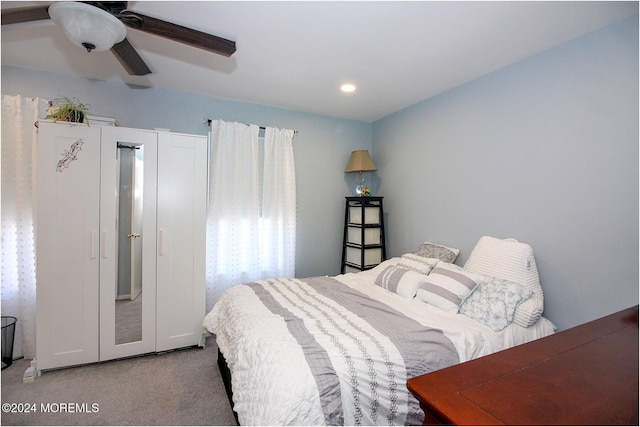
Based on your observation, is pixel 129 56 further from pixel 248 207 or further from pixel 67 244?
pixel 248 207

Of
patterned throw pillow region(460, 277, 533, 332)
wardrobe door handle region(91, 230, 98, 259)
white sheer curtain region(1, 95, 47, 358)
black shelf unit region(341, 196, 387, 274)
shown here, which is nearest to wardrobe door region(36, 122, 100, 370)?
wardrobe door handle region(91, 230, 98, 259)

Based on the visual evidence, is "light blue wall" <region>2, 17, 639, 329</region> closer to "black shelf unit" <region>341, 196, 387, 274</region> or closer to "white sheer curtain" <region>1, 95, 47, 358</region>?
"black shelf unit" <region>341, 196, 387, 274</region>

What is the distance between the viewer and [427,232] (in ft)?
10.3

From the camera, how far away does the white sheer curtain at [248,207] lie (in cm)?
316

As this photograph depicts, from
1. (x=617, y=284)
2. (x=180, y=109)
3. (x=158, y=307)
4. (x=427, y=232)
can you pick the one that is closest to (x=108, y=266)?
(x=158, y=307)

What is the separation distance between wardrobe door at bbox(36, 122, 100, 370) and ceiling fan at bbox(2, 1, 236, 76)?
1018 mm

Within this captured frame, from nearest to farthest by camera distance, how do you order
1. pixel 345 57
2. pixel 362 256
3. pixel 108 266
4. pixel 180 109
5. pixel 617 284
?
pixel 617 284 < pixel 345 57 < pixel 108 266 < pixel 180 109 < pixel 362 256

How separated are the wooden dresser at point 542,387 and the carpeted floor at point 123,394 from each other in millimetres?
1579

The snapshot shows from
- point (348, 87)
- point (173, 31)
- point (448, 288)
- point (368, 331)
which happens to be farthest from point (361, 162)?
point (173, 31)

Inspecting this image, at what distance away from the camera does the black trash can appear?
241 centimetres

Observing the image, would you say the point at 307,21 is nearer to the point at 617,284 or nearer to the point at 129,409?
the point at 617,284

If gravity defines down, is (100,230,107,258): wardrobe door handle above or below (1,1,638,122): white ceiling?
below

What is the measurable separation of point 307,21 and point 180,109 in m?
1.87

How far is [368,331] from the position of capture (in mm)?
1634
